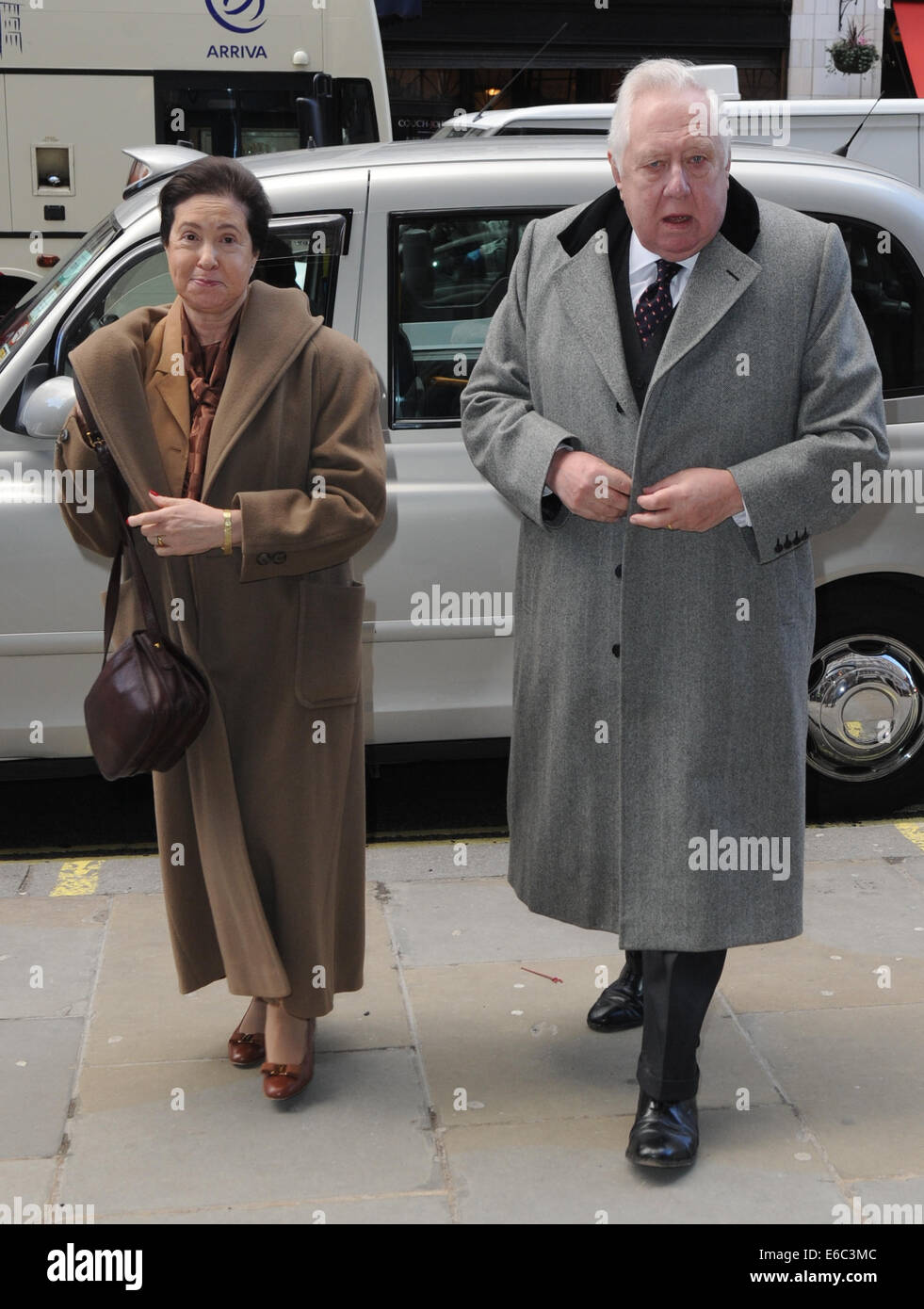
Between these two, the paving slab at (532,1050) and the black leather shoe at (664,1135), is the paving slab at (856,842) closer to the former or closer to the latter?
the paving slab at (532,1050)

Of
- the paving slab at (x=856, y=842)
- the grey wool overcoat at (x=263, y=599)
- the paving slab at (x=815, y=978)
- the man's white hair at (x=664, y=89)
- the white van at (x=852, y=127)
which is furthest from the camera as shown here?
the white van at (x=852, y=127)

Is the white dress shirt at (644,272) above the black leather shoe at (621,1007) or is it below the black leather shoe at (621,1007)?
above

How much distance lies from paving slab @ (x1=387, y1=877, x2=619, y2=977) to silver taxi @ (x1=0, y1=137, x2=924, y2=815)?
0.53m

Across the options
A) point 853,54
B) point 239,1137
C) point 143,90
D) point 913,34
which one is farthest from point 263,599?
point 913,34

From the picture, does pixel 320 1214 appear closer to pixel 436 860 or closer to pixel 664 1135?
pixel 664 1135

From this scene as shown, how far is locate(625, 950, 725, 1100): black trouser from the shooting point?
10.6 feet

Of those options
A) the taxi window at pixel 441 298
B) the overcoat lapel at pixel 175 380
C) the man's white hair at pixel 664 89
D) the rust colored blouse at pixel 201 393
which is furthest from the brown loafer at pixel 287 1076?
the taxi window at pixel 441 298

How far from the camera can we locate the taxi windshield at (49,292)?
4.96m

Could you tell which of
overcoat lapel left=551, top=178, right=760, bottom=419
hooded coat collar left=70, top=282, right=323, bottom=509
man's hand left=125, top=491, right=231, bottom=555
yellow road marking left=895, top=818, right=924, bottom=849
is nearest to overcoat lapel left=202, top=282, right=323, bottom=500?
hooded coat collar left=70, top=282, right=323, bottom=509

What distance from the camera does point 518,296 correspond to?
348 centimetres

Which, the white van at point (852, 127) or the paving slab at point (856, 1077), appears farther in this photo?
the white van at point (852, 127)

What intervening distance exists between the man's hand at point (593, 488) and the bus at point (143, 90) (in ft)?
24.9

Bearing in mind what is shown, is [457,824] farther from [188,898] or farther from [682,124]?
[682,124]

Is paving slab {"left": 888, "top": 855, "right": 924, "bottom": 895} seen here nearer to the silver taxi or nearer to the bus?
the silver taxi
